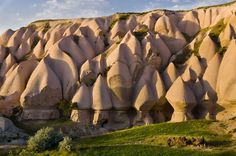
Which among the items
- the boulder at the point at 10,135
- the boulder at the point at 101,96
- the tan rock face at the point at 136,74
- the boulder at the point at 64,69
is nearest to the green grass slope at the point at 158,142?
the boulder at the point at 10,135

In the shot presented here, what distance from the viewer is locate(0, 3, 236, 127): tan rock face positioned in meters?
54.9

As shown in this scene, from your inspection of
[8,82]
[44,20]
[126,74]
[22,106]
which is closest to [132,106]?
[126,74]

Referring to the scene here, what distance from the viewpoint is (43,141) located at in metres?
27.7

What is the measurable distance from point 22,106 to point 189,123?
29.5 metres

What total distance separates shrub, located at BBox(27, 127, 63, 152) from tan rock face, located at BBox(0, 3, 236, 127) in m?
27.5

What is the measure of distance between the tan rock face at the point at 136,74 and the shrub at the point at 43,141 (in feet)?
90.1

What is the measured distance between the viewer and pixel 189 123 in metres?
36.6

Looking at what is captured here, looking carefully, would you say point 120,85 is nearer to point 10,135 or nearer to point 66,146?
point 10,135

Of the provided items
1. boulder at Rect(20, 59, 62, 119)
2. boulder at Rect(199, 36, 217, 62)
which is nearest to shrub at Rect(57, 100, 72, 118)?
boulder at Rect(20, 59, 62, 119)

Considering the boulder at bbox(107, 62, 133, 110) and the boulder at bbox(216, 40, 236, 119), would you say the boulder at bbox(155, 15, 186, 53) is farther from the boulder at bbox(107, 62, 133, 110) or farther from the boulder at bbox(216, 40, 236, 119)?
the boulder at bbox(216, 40, 236, 119)

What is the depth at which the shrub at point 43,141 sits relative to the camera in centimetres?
2755

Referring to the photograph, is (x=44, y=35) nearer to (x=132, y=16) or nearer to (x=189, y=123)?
(x=132, y=16)

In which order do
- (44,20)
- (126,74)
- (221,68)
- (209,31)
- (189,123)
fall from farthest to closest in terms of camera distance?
(44,20) → (209,31) → (126,74) → (221,68) → (189,123)

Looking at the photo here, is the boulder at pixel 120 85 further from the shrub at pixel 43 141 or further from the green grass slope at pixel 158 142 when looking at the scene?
the shrub at pixel 43 141
